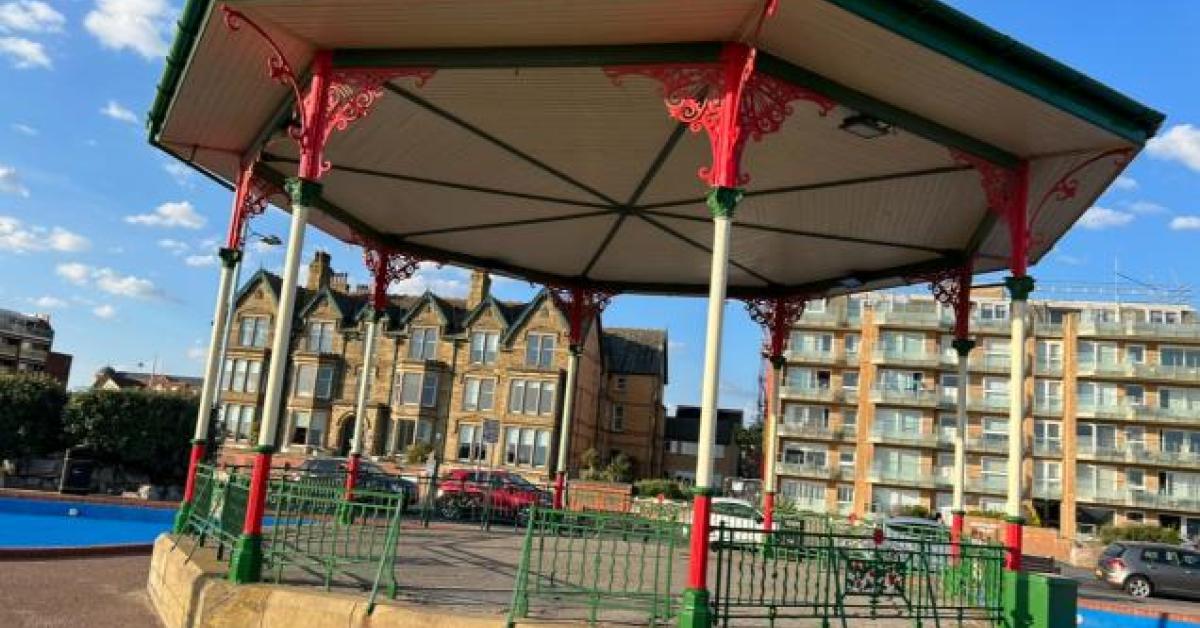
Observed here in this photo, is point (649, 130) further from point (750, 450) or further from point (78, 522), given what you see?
point (750, 450)

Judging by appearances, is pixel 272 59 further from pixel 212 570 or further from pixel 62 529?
pixel 62 529

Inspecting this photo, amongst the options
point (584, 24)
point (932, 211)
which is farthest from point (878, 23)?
point (932, 211)

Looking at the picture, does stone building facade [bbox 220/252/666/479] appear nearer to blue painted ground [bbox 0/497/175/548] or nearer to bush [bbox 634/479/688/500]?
bush [bbox 634/479/688/500]

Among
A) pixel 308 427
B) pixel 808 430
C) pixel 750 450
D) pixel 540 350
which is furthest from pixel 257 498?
pixel 750 450

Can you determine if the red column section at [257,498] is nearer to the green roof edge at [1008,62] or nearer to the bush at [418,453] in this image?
the green roof edge at [1008,62]

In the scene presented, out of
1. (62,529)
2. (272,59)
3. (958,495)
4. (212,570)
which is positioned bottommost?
(62,529)

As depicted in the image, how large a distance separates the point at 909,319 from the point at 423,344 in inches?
1355

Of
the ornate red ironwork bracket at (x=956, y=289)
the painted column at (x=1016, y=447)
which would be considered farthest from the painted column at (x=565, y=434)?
the painted column at (x=1016, y=447)

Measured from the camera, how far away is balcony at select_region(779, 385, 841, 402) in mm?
63062

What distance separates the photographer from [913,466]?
6009cm

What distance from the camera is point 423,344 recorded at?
2034 inches

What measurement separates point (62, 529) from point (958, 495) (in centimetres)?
1916

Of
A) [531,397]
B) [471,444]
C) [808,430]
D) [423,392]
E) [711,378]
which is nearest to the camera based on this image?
[711,378]

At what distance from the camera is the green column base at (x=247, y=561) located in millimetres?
8039
